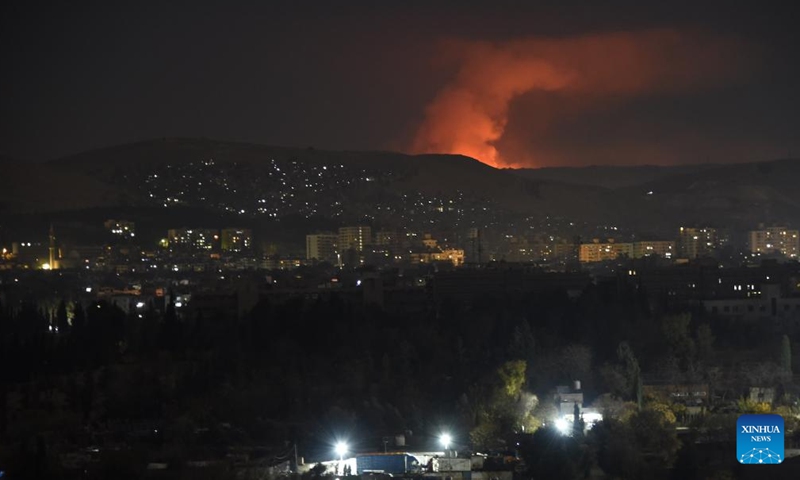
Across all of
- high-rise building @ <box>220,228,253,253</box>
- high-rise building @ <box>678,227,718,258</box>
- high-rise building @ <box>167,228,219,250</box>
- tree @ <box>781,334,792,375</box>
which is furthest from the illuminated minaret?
tree @ <box>781,334,792,375</box>

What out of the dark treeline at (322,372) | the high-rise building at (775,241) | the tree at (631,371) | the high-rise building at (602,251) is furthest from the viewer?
the high-rise building at (775,241)

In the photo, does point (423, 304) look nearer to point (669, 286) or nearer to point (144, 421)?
point (669, 286)

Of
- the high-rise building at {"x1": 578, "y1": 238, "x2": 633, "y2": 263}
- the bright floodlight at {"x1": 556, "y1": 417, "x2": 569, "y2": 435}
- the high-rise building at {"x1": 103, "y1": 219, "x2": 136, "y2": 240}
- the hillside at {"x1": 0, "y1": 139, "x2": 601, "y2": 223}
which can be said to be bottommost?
the bright floodlight at {"x1": 556, "y1": 417, "x2": 569, "y2": 435}

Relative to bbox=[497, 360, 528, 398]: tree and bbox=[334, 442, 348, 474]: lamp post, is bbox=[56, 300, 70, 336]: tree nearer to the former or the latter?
bbox=[497, 360, 528, 398]: tree

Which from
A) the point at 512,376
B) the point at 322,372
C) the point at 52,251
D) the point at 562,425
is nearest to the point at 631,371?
the point at 512,376

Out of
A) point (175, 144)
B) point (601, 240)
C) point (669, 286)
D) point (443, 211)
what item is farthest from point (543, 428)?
point (175, 144)

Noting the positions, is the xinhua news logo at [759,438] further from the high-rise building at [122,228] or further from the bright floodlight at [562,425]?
the high-rise building at [122,228]

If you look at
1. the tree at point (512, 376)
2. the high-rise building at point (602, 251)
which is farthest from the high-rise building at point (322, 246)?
the tree at point (512, 376)
